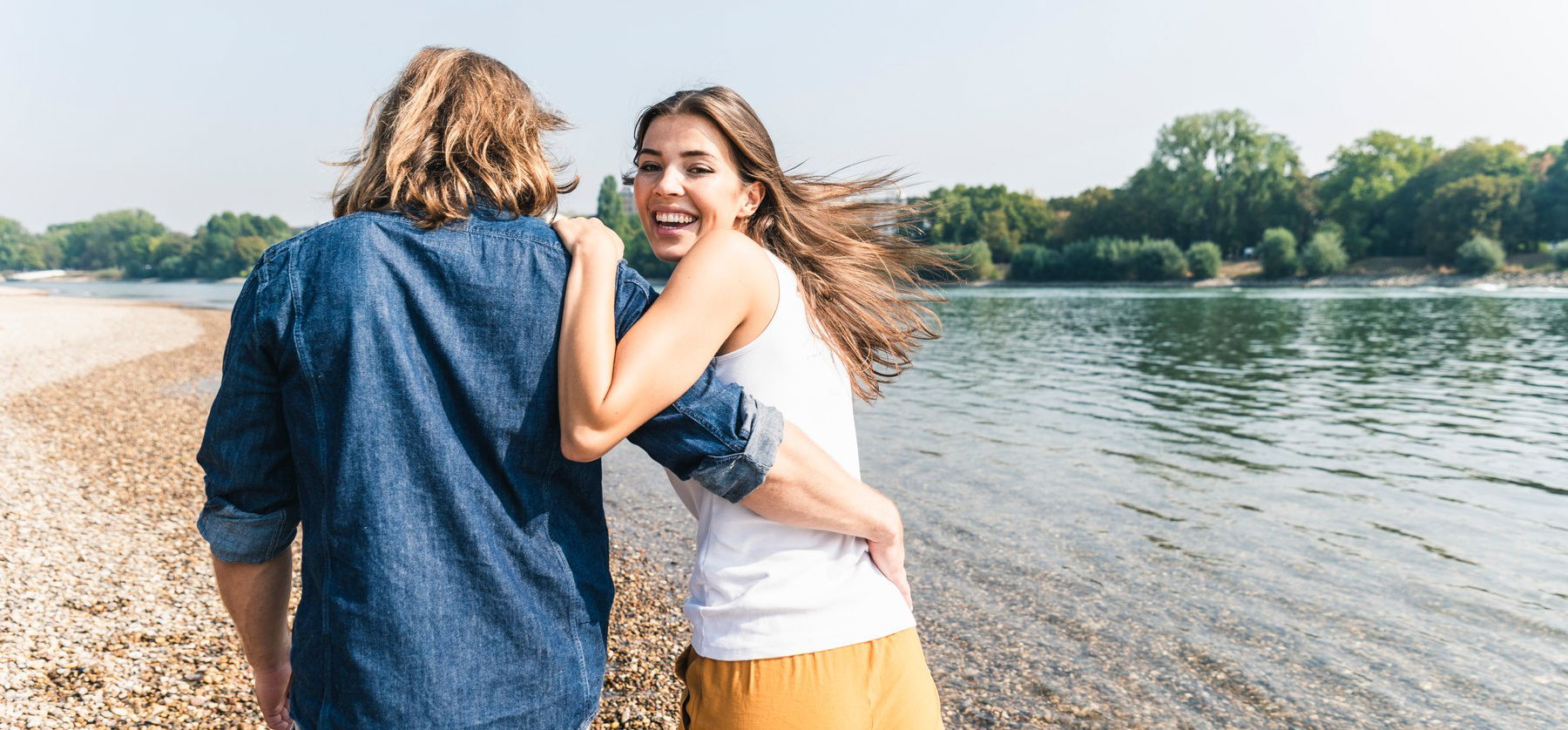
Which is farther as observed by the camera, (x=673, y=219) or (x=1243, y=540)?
(x=1243, y=540)

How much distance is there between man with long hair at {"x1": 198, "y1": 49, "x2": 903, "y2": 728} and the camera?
4.74ft

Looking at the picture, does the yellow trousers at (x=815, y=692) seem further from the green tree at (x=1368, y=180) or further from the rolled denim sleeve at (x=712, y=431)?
the green tree at (x=1368, y=180)

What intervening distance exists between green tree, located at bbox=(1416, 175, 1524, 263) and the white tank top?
84970 mm

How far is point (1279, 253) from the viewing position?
238 ft

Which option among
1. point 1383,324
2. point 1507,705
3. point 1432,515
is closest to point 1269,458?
point 1432,515

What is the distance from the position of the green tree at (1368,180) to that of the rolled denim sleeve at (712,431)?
88.8 m

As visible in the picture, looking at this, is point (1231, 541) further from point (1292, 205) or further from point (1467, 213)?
point (1292, 205)

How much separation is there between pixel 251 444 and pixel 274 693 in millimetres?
666

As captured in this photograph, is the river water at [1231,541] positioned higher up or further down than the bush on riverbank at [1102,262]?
further down

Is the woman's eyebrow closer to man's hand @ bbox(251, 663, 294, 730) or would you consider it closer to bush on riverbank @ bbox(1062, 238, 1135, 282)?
man's hand @ bbox(251, 663, 294, 730)

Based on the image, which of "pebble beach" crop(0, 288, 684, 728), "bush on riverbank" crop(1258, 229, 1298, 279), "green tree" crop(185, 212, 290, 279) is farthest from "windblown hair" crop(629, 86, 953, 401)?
"green tree" crop(185, 212, 290, 279)

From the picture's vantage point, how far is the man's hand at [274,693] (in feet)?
6.06

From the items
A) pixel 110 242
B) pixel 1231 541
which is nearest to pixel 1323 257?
pixel 1231 541

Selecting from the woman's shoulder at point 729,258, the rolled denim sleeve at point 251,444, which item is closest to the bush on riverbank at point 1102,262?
the woman's shoulder at point 729,258
